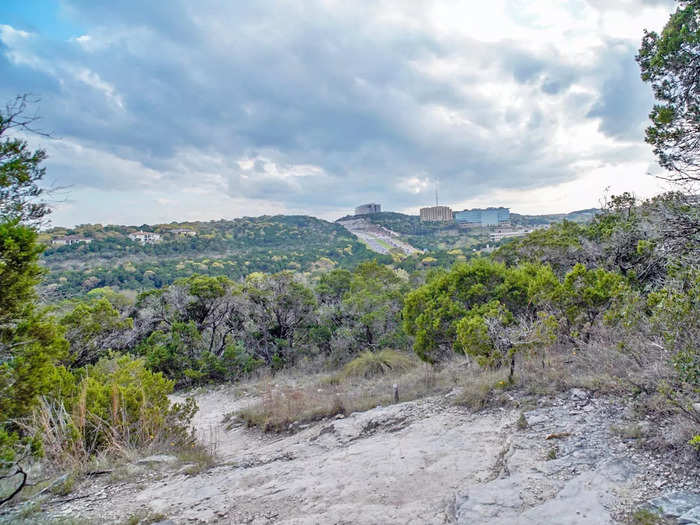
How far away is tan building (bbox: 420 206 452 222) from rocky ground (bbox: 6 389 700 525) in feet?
325

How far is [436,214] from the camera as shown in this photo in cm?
10394

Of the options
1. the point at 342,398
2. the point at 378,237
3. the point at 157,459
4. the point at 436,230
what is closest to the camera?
the point at 157,459

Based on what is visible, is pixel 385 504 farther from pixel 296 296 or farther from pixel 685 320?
pixel 296 296

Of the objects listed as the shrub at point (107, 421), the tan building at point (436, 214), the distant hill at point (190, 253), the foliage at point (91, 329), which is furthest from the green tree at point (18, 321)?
the tan building at point (436, 214)

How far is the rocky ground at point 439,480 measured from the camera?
2535 millimetres

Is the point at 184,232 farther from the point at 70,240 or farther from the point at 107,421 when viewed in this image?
the point at 107,421

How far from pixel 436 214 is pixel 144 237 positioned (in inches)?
2881

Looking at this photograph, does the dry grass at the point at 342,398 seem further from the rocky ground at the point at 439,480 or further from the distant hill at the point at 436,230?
the distant hill at the point at 436,230

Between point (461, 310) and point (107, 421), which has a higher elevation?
point (461, 310)

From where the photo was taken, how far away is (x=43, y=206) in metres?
4.49

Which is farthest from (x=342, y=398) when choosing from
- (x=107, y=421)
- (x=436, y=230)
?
(x=436, y=230)

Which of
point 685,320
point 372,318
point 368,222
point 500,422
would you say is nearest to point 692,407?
point 685,320

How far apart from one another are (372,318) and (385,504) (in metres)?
10.1

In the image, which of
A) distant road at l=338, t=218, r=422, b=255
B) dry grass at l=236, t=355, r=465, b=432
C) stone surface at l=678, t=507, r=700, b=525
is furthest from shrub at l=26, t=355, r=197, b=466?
distant road at l=338, t=218, r=422, b=255
